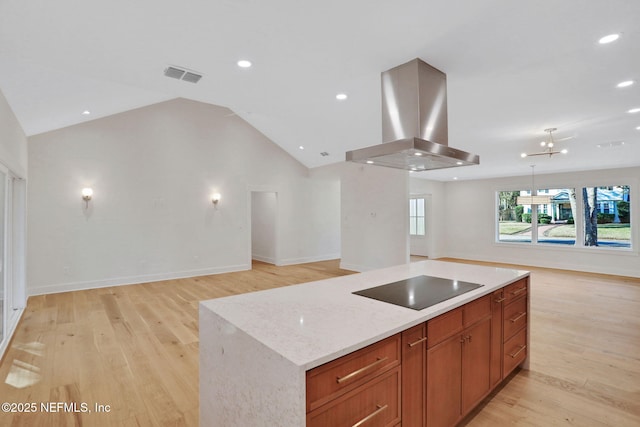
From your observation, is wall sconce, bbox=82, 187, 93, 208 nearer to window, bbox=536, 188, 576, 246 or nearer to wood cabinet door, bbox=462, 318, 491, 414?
wood cabinet door, bbox=462, 318, 491, 414

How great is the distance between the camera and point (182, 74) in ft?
8.64

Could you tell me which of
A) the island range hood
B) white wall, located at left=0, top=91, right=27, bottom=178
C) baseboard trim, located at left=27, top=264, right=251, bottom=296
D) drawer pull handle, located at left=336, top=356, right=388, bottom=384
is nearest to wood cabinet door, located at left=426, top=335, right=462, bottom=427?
drawer pull handle, located at left=336, top=356, right=388, bottom=384

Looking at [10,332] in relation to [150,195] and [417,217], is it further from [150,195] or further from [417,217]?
[417,217]

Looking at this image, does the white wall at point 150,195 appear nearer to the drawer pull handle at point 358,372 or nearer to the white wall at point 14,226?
the white wall at point 14,226

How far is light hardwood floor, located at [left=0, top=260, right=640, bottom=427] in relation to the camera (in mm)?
2193

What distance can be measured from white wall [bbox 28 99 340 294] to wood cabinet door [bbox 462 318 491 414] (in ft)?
20.0

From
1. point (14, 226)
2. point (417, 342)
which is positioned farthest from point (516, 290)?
point (14, 226)

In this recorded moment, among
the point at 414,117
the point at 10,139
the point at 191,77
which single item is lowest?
the point at 414,117

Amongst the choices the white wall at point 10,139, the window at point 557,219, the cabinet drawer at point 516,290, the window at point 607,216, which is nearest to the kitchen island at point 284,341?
the cabinet drawer at point 516,290

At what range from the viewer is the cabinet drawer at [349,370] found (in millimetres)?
1156

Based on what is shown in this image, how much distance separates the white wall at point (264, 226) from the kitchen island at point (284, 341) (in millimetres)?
6425

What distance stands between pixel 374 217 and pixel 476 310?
5.07 m

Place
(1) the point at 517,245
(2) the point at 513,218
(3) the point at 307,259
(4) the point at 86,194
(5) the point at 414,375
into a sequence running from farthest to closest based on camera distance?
(3) the point at 307,259 < (2) the point at 513,218 < (1) the point at 517,245 < (4) the point at 86,194 < (5) the point at 414,375

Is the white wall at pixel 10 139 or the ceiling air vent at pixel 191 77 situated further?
the white wall at pixel 10 139
